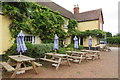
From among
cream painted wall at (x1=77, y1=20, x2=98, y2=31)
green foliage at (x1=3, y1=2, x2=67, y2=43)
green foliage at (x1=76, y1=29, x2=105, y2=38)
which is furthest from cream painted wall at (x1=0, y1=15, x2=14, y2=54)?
cream painted wall at (x1=77, y1=20, x2=98, y2=31)

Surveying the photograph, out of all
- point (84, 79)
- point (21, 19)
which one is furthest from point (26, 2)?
point (84, 79)

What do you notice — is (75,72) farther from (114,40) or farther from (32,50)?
Answer: (114,40)

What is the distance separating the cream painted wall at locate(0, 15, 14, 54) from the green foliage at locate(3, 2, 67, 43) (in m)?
0.32

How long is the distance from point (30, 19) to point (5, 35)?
111 inches

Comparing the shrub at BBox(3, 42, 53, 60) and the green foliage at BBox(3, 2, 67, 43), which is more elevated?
the green foliage at BBox(3, 2, 67, 43)

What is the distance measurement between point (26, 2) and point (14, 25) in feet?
7.80

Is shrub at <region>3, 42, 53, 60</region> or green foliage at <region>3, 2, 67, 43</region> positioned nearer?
shrub at <region>3, 42, 53, 60</region>

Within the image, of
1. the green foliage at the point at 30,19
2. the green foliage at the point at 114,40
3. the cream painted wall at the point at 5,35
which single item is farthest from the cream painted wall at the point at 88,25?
the cream painted wall at the point at 5,35

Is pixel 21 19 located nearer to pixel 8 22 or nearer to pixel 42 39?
pixel 8 22

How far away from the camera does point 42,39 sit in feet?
34.3

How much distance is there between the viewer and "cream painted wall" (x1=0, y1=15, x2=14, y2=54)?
7.24 m

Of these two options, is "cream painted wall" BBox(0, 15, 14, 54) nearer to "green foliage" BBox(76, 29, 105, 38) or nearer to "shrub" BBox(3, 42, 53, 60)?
"shrub" BBox(3, 42, 53, 60)

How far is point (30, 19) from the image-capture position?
354 inches

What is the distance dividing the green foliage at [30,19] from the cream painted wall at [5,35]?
0.32 metres
